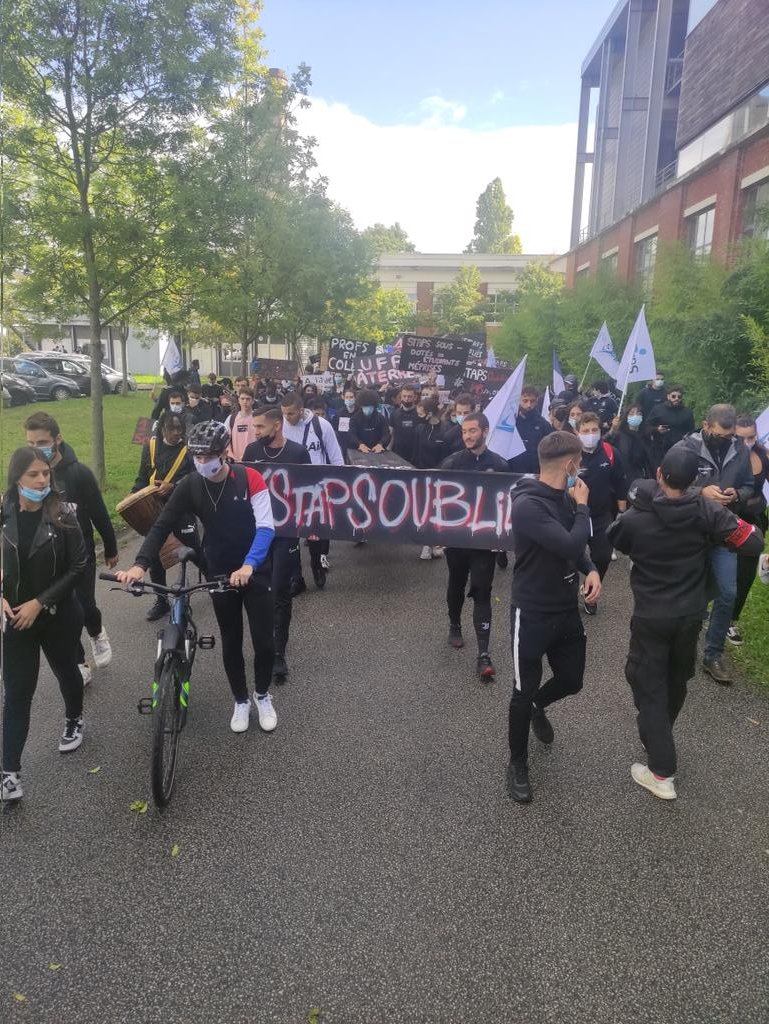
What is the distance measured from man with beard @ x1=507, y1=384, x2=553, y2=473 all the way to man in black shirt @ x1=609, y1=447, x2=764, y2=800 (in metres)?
4.64

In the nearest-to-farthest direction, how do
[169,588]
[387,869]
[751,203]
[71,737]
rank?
[387,869], [169,588], [71,737], [751,203]

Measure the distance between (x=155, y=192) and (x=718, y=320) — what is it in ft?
30.4

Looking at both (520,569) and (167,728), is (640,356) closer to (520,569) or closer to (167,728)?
(520,569)

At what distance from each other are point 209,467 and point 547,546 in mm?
2010

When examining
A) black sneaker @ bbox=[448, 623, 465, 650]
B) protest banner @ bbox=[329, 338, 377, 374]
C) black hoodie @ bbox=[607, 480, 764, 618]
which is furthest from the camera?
protest banner @ bbox=[329, 338, 377, 374]

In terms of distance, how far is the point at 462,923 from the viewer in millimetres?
3094

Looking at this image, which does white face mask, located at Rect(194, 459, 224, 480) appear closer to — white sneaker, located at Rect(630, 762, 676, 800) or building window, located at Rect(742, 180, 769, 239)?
white sneaker, located at Rect(630, 762, 676, 800)

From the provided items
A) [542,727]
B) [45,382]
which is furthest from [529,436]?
[45,382]

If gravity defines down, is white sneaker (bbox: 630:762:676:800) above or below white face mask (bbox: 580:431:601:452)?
below

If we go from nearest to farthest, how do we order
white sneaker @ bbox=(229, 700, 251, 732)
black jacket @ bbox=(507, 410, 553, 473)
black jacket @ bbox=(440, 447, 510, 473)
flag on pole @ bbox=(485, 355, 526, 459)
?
white sneaker @ bbox=(229, 700, 251, 732), black jacket @ bbox=(440, 447, 510, 473), flag on pole @ bbox=(485, 355, 526, 459), black jacket @ bbox=(507, 410, 553, 473)

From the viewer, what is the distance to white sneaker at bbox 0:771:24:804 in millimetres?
3891

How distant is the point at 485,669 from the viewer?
5.48 m

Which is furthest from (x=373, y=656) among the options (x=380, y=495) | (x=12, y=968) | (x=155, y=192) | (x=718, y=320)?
(x=718, y=320)

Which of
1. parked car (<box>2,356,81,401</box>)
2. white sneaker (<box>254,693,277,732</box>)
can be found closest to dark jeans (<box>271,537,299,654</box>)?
white sneaker (<box>254,693,277,732</box>)
